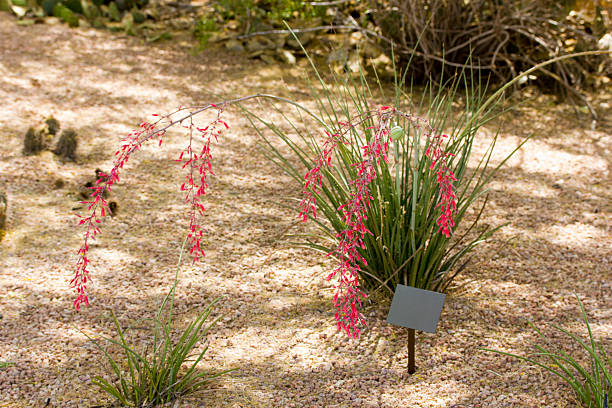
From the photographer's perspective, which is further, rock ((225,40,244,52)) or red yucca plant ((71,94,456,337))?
rock ((225,40,244,52))

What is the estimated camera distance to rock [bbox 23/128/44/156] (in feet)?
10.6

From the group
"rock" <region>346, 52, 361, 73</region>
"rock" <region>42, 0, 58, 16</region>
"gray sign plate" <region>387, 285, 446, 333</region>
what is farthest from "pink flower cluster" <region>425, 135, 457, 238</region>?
"rock" <region>42, 0, 58, 16</region>

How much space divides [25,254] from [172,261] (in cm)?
63

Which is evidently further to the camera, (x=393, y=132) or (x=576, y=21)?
(x=576, y=21)

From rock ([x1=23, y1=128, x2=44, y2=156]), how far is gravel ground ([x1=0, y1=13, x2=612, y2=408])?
3.2 inches

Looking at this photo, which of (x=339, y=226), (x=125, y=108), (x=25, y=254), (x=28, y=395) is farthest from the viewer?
(x=125, y=108)

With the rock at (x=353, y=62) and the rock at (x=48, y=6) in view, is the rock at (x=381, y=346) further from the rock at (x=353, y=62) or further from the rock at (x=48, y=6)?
the rock at (x=48, y=6)

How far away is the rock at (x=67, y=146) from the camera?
128 inches

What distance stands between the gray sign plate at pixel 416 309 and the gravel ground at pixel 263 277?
0.91 feet

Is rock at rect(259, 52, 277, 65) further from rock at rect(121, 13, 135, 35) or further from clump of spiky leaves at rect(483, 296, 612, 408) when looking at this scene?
clump of spiky leaves at rect(483, 296, 612, 408)

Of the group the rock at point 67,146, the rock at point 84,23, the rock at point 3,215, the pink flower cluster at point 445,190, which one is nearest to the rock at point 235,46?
the rock at point 84,23

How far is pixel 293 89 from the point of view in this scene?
14.0 feet

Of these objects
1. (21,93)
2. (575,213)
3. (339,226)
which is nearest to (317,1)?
(21,93)

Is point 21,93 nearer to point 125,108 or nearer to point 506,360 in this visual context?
point 125,108
